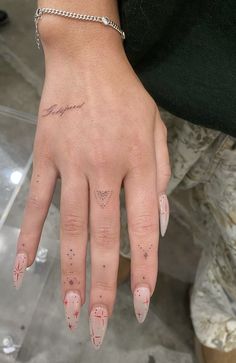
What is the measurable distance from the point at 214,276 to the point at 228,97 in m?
0.39

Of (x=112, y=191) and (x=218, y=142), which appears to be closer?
(x=112, y=191)

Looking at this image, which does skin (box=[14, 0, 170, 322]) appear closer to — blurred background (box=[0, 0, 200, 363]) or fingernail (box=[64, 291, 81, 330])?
fingernail (box=[64, 291, 81, 330])

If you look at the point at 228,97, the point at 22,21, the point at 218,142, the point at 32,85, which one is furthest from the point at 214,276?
the point at 22,21

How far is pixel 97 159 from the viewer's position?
1.47 ft

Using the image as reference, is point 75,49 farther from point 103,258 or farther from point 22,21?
point 22,21

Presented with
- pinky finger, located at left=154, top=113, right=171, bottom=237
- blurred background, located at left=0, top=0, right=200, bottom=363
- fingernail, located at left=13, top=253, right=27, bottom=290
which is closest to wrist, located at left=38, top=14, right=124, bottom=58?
pinky finger, located at left=154, top=113, right=171, bottom=237

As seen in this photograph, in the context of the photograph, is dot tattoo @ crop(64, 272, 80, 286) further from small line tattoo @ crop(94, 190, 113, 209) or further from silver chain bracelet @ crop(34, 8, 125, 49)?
silver chain bracelet @ crop(34, 8, 125, 49)

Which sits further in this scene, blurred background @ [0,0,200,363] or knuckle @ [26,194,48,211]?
blurred background @ [0,0,200,363]

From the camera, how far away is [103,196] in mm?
448

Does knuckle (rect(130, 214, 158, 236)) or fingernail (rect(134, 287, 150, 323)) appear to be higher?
knuckle (rect(130, 214, 158, 236))

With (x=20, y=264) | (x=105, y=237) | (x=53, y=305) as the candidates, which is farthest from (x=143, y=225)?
(x=53, y=305)

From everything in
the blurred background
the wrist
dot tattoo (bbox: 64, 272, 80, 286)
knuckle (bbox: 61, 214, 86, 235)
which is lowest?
the blurred background

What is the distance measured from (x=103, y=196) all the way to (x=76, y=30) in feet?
0.64

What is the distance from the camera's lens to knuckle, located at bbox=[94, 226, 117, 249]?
445 mm
